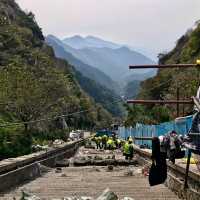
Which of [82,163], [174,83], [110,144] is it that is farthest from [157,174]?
[110,144]

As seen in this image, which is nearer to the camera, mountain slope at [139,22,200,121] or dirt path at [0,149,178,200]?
dirt path at [0,149,178,200]

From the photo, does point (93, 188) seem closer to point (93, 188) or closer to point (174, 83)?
point (93, 188)

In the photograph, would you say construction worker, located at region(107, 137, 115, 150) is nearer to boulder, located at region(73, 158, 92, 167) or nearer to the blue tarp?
the blue tarp

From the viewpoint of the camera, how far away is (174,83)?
174ft

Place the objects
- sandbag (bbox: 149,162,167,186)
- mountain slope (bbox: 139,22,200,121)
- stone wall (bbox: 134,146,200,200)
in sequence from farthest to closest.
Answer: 1. mountain slope (bbox: 139,22,200,121)
2. stone wall (bbox: 134,146,200,200)
3. sandbag (bbox: 149,162,167,186)

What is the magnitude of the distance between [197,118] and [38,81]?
45.3 meters

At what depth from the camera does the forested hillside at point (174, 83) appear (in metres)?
43.4

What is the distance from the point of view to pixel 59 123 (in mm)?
95750

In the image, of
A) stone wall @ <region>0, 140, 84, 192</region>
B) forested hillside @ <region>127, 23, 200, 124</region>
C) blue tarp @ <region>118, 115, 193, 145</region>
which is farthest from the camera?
forested hillside @ <region>127, 23, 200, 124</region>

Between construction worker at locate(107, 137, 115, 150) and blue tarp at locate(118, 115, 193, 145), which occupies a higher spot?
blue tarp at locate(118, 115, 193, 145)

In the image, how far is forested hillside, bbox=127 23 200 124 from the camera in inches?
1709

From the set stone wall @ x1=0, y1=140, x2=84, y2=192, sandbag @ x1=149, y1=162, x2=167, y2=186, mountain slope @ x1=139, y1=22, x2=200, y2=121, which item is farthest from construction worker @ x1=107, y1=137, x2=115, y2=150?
sandbag @ x1=149, y1=162, x2=167, y2=186

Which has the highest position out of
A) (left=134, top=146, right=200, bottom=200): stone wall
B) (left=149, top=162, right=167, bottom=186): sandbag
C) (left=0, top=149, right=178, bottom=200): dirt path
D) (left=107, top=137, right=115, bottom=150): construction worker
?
(left=149, top=162, right=167, bottom=186): sandbag

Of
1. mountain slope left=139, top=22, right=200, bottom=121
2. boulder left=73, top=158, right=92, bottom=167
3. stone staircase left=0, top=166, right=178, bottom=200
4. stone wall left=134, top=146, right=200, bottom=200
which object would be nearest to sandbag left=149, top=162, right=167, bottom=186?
stone wall left=134, top=146, right=200, bottom=200
